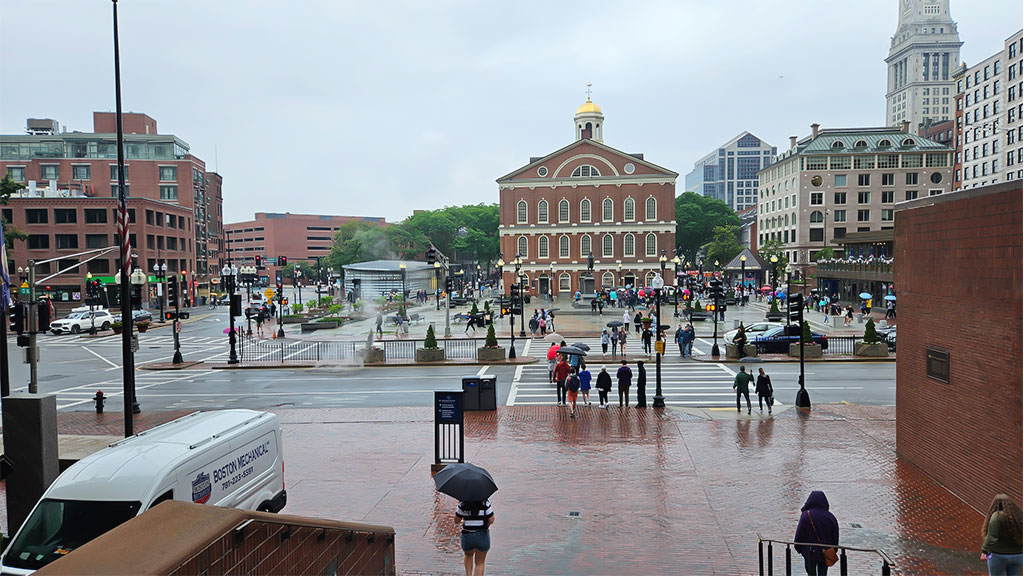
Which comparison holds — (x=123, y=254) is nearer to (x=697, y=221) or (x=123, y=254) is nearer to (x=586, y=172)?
(x=586, y=172)

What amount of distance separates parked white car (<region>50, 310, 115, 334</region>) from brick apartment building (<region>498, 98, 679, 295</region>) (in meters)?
45.9

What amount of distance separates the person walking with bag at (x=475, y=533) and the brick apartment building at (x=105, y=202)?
68.7 m

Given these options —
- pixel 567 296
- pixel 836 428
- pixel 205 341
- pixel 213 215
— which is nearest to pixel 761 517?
pixel 836 428

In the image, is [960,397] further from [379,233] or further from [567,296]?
[379,233]

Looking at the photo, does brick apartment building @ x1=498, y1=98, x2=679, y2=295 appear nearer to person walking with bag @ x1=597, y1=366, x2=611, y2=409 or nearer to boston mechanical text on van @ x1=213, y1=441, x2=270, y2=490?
person walking with bag @ x1=597, y1=366, x2=611, y2=409

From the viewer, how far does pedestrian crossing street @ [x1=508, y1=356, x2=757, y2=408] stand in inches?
864

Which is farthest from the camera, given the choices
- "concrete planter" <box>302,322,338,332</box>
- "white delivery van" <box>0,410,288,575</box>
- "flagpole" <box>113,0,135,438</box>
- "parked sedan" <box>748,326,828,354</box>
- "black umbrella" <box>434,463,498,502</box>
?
"concrete planter" <box>302,322,338,332</box>

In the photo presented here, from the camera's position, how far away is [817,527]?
27.1 feet

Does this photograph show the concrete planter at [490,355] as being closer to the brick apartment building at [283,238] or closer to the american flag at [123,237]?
the american flag at [123,237]

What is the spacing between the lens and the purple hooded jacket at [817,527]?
822cm

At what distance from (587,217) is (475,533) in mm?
79062

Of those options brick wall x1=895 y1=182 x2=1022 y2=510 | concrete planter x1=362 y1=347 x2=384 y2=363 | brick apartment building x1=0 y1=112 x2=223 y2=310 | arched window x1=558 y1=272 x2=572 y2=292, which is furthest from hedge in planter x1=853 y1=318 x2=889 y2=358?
brick apartment building x1=0 y1=112 x2=223 y2=310

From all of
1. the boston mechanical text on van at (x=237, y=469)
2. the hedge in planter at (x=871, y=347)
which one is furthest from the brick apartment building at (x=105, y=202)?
the boston mechanical text on van at (x=237, y=469)

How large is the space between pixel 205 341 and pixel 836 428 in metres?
37.5
